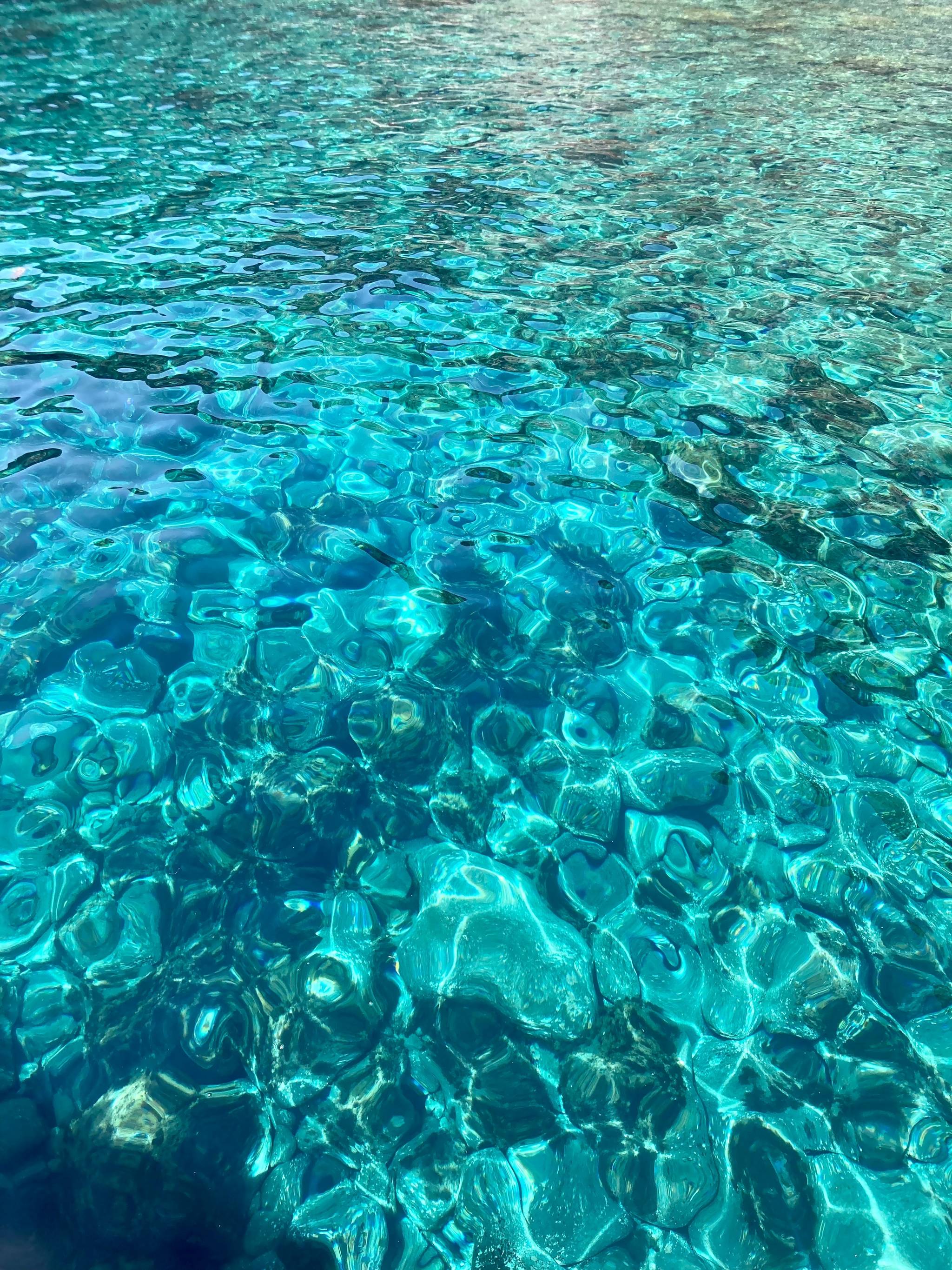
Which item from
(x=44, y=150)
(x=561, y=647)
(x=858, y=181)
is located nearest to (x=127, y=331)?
(x=561, y=647)

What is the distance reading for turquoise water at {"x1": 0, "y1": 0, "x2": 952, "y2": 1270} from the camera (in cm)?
254

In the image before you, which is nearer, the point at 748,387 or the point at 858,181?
the point at 748,387

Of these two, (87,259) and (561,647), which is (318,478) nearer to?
(561,647)

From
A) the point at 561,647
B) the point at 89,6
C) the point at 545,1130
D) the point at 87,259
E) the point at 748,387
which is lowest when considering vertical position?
the point at 545,1130

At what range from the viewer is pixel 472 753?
3.67 meters

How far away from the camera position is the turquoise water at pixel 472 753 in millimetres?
2541

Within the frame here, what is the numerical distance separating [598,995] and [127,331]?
588cm

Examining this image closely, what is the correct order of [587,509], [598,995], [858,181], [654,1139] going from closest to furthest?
[654,1139] < [598,995] < [587,509] < [858,181]

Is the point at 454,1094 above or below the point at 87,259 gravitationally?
below

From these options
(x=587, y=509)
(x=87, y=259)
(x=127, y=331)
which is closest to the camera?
(x=587, y=509)

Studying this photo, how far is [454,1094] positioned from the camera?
8.84ft

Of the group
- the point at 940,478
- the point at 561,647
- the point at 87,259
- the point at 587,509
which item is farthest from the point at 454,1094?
the point at 87,259

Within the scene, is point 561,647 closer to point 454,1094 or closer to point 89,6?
point 454,1094

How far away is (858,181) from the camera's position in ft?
32.0
